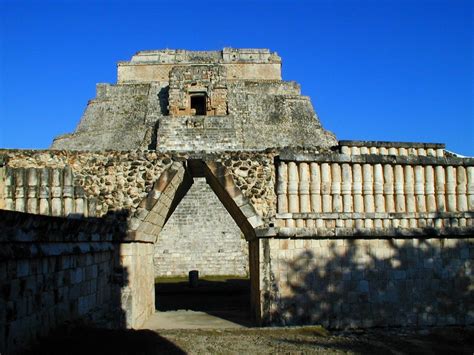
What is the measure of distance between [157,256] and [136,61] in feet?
56.1

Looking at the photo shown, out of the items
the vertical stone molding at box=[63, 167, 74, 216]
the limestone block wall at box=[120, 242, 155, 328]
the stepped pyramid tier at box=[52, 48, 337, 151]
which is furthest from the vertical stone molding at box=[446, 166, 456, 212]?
the stepped pyramid tier at box=[52, 48, 337, 151]

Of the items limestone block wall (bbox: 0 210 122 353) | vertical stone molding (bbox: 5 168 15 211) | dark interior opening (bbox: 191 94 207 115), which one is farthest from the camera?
dark interior opening (bbox: 191 94 207 115)

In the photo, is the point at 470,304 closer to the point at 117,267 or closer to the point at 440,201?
the point at 440,201

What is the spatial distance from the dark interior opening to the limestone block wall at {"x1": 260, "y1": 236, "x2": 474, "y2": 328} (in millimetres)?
16086

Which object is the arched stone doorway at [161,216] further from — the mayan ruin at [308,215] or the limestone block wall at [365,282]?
the limestone block wall at [365,282]

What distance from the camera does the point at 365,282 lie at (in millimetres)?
8391

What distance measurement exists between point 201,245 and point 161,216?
8.74 metres

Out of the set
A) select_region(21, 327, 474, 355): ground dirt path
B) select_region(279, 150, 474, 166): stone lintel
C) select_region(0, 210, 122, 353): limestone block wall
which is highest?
select_region(279, 150, 474, 166): stone lintel

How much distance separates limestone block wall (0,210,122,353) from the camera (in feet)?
13.5

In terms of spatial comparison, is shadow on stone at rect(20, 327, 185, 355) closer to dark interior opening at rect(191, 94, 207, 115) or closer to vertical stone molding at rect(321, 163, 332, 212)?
vertical stone molding at rect(321, 163, 332, 212)

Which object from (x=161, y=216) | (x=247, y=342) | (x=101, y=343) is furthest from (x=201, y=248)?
(x=101, y=343)

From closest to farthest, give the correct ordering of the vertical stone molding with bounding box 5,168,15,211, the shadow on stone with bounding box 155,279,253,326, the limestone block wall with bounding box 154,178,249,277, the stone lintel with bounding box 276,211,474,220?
the vertical stone molding with bounding box 5,168,15,211, the stone lintel with bounding box 276,211,474,220, the shadow on stone with bounding box 155,279,253,326, the limestone block wall with bounding box 154,178,249,277

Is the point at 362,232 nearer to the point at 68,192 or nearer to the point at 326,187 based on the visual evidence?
the point at 326,187

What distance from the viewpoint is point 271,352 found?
548cm
